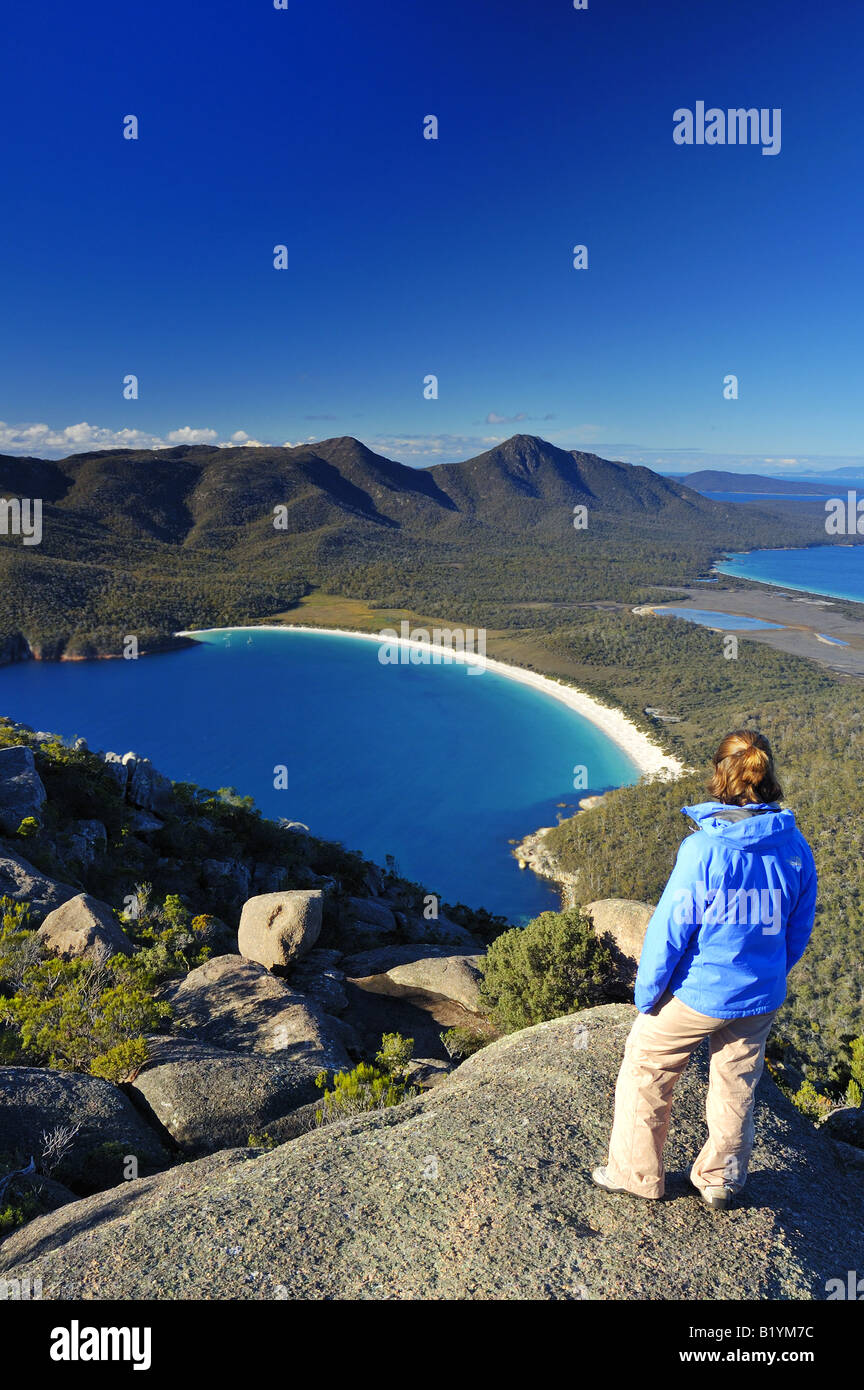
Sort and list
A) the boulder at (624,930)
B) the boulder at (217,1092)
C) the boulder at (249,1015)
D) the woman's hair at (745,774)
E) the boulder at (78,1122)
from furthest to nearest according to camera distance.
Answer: the boulder at (624,930), the boulder at (249,1015), the boulder at (217,1092), the boulder at (78,1122), the woman's hair at (745,774)

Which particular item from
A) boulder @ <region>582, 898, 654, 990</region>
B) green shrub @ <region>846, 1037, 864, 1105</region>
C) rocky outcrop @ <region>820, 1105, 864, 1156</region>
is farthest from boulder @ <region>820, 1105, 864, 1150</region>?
boulder @ <region>582, 898, 654, 990</region>

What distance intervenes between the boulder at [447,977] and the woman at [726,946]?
9.87 metres

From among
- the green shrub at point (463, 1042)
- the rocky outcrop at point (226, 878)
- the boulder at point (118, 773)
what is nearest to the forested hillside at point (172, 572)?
the boulder at point (118, 773)

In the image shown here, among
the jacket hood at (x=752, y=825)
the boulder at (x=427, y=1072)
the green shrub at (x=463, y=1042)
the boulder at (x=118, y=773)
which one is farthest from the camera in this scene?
the boulder at (x=118, y=773)

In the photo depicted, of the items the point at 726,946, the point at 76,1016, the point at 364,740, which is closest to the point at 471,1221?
the point at 726,946

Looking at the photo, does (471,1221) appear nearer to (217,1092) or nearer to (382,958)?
(217,1092)

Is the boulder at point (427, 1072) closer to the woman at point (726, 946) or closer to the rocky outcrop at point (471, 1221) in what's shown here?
the rocky outcrop at point (471, 1221)

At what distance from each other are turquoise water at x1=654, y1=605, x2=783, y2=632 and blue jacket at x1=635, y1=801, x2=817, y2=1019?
14956 cm

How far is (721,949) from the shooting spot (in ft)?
11.4

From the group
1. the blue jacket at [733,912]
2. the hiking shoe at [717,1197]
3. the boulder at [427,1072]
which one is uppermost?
the blue jacket at [733,912]

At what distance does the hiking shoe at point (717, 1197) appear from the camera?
4168mm

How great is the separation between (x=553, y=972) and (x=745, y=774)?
8004mm
